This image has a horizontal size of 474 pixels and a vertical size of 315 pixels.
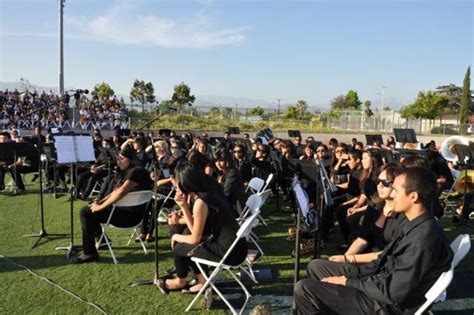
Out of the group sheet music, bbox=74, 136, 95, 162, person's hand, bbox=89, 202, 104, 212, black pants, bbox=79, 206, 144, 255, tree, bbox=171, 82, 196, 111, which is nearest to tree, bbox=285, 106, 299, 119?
tree, bbox=171, 82, 196, 111

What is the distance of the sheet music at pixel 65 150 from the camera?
733cm

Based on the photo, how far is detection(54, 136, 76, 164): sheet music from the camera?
289 inches

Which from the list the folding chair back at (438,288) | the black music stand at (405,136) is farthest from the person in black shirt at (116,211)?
the black music stand at (405,136)

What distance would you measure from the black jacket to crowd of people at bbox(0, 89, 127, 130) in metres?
26.3

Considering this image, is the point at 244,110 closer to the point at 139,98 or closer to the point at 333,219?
the point at 139,98

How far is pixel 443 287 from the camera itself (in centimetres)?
264

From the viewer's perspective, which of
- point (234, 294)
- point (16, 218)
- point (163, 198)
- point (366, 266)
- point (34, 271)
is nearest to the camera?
point (366, 266)

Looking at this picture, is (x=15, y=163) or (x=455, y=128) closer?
(x=15, y=163)

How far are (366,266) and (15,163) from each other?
9246mm

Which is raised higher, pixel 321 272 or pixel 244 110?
pixel 244 110

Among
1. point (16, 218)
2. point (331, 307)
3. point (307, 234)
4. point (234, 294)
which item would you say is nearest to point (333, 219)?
point (307, 234)

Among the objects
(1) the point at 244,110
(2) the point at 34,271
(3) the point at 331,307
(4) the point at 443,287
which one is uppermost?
(1) the point at 244,110

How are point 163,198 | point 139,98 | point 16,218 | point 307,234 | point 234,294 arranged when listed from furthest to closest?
point 139,98
point 16,218
point 163,198
point 307,234
point 234,294

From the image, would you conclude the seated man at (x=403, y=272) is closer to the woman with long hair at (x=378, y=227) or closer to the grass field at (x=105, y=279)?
the woman with long hair at (x=378, y=227)
